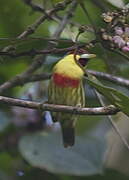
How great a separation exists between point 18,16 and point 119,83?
1.98ft

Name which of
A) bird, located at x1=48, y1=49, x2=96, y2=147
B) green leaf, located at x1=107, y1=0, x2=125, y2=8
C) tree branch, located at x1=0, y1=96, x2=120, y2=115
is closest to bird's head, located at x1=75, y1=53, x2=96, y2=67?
bird, located at x1=48, y1=49, x2=96, y2=147

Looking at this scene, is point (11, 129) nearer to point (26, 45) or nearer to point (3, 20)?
point (3, 20)

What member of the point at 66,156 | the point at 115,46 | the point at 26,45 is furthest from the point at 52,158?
the point at 115,46

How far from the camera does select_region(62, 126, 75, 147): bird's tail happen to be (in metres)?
2.49

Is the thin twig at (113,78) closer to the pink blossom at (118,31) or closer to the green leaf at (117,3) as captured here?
the green leaf at (117,3)

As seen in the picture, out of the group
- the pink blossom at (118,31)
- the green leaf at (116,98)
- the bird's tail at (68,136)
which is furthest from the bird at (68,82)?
the green leaf at (116,98)

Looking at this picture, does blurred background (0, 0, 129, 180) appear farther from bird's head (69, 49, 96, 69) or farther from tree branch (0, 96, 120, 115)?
tree branch (0, 96, 120, 115)

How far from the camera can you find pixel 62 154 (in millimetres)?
2572

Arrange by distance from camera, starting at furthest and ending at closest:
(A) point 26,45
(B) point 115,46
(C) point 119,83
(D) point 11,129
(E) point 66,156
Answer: (D) point 11,129 → (E) point 66,156 → (C) point 119,83 → (A) point 26,45 → (B) point 115,46

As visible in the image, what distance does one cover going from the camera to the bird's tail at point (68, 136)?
8.18 ft

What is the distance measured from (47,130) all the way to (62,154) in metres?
0.19

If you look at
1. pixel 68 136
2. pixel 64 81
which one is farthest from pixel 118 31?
pixel 68 136

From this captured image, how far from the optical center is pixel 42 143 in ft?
8.46

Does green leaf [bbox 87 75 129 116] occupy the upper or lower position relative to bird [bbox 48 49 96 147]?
upper
